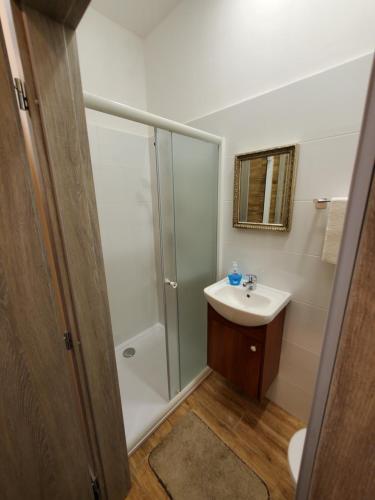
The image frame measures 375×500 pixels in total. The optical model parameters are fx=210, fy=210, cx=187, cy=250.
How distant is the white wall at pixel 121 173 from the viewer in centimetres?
167

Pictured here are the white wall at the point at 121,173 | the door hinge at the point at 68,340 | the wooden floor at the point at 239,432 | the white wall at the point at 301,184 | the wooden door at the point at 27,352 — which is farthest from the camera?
the white wall at the point at 121,173

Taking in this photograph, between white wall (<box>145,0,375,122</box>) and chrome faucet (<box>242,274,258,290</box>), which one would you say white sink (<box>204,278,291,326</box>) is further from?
white wall (<box>145,0,375,122</box>)

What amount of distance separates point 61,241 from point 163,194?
2.52 ft

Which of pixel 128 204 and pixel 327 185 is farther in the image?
pixel 128 204

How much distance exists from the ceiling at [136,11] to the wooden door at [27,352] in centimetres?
157

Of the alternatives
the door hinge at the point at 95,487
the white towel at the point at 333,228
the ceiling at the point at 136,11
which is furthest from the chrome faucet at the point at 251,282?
the ceiling at the point at 136,11

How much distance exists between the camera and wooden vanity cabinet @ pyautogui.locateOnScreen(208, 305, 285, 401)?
127 centimetres

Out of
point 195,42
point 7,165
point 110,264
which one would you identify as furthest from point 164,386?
point 195,42

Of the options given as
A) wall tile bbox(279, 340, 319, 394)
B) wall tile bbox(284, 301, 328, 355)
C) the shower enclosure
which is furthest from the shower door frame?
wall tile bbox(279, 340, 319, 394)

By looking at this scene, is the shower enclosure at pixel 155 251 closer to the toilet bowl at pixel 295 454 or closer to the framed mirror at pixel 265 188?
the framed mirror at pixel 265 188

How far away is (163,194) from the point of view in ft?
4.46

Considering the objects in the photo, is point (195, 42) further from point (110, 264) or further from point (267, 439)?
point (267, 439)

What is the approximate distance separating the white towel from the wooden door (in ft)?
4.11

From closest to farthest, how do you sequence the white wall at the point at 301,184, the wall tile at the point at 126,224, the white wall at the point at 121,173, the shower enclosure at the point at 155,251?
the white wall at the point at 301,184 < the shower enclosure at the point at 155,251 < the white wall at the point at 121,173 < the wall tile at the point at 126,224
